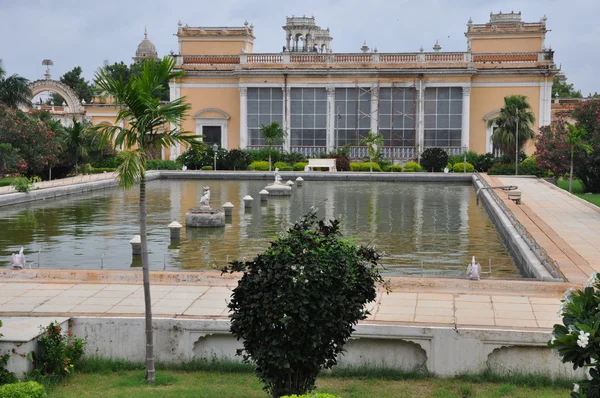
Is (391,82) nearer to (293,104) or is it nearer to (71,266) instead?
(293,104)

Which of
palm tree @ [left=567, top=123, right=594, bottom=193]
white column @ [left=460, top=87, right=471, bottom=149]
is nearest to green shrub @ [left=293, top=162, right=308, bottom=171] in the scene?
white column @ [left=460, top=87, right=471, bottom=149]

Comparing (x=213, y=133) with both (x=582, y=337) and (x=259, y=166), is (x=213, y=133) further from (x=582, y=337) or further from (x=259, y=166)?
(x=582, y=337)

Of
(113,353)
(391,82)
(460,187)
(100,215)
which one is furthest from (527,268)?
(391,82)

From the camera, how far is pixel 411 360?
24.1 feet

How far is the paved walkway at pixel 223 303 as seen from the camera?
8367 millimetres

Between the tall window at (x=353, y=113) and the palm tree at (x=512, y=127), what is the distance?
8518 mm

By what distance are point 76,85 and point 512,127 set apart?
41.7m

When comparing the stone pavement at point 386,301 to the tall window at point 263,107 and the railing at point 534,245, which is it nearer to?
the railing at point 534,245

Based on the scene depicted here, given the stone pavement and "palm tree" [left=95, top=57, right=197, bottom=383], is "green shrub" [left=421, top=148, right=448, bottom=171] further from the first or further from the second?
"palm tree" [left=95, top=57, right=197, bottom=383]

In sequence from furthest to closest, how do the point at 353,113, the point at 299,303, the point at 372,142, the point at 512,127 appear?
the point at 353,113 → the point at 372,142 → the point at 512,127 → the point at 299,303

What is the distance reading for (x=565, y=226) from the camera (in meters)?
16.8

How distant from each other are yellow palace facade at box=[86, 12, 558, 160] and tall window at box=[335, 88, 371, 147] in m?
0.06

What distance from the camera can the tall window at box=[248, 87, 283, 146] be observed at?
44.5 meters

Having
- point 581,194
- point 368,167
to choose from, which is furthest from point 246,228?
point 368,167
